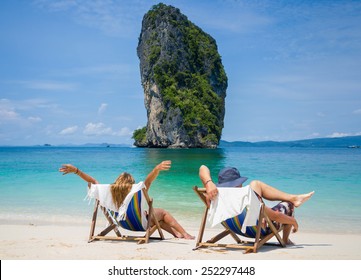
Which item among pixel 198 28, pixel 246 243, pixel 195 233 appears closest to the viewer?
pixel 246 243

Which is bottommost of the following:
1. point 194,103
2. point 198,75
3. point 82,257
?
point 82,257

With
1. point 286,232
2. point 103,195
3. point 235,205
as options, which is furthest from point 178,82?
point 235,205

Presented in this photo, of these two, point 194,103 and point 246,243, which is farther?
point 194,103

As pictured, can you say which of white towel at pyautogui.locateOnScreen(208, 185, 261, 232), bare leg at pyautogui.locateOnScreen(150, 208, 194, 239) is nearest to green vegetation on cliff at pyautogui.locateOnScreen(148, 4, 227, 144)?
bare leg at pyautogui.locateOnScreen(150, 208, 194, 239)

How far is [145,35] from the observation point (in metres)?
77.4

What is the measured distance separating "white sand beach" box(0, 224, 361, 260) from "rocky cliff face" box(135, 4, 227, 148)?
62.3m

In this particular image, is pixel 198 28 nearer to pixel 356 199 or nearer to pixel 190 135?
pixel 190 135

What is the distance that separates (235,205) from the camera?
4051mm

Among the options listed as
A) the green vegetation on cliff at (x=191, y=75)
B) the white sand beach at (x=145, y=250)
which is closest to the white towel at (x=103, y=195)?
the white sand beach at (x=145, y=250)

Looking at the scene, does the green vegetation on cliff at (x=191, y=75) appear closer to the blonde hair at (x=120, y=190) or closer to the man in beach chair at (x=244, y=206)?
the blonde hair at (x=120, y=190)

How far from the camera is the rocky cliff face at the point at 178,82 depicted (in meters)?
69.2

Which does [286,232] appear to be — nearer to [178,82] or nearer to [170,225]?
[170,225]

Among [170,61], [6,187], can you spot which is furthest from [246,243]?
[170,61]
